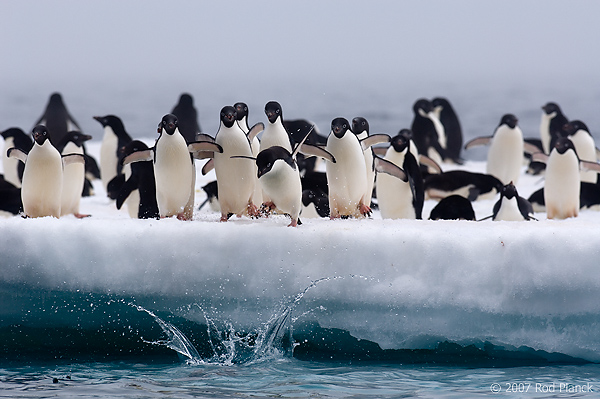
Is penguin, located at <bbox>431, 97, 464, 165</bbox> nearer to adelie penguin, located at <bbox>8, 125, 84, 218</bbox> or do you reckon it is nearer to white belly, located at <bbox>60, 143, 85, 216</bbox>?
white belly, located at <bbox>60, 143, 85, 216</bbox>

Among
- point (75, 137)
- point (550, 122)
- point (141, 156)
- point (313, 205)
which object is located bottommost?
point (313, 205)

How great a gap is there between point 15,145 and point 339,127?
447cm

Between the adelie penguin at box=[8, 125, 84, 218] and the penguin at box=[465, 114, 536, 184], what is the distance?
5129 mm

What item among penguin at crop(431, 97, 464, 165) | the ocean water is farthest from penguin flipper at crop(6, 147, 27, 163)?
penguin at crop(431, 97, 464, 165)

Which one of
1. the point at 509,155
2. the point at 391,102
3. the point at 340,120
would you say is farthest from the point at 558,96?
the point at 340,120

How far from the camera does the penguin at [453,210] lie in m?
6.09

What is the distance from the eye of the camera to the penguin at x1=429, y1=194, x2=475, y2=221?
609cm

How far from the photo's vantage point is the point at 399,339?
3.96 metres

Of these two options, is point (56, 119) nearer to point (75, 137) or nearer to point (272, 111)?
point (75, 137)

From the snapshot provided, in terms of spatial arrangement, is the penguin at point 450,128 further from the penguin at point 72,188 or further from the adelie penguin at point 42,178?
the adelie penguin at point 42,178

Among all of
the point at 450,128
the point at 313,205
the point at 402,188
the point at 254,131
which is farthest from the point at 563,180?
the point at 450,128

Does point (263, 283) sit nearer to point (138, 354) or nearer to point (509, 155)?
point (138, 354)

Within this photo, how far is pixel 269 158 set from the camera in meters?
4.29

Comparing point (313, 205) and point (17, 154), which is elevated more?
point (17, 154)
